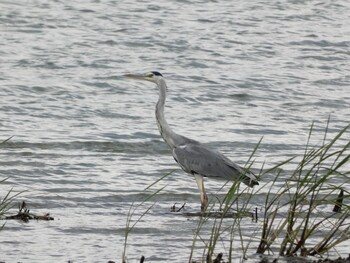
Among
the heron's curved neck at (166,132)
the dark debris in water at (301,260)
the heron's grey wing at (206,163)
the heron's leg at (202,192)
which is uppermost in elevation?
the dark debris in water at (301,260)

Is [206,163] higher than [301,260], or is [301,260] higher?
[301,260]

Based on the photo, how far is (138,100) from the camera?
46.3 ft

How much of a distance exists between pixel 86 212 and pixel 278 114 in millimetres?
5584

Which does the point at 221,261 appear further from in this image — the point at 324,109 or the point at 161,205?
the point at 324,109

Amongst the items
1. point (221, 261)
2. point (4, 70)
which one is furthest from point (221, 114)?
point (221, 261)

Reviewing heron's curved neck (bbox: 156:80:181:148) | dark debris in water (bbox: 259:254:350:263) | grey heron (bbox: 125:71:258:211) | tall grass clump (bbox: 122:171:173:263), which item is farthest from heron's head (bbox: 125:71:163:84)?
dark debris in water (bbox: 259:254:350:263)

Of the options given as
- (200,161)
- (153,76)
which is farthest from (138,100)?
(200,161)

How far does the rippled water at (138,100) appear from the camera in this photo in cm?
799

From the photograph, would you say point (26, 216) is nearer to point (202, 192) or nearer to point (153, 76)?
point (202, 192)

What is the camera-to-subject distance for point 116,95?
47.2ft

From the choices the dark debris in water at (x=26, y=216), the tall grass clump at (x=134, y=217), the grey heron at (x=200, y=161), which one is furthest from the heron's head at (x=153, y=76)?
the dark debris in water at (x=26, y=216)

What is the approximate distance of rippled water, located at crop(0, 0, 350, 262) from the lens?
7988 mm

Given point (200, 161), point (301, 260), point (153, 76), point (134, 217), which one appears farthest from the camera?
point (153, 76)

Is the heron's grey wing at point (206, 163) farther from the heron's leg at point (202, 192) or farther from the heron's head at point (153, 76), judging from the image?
the heron's head at point (153, 76)
